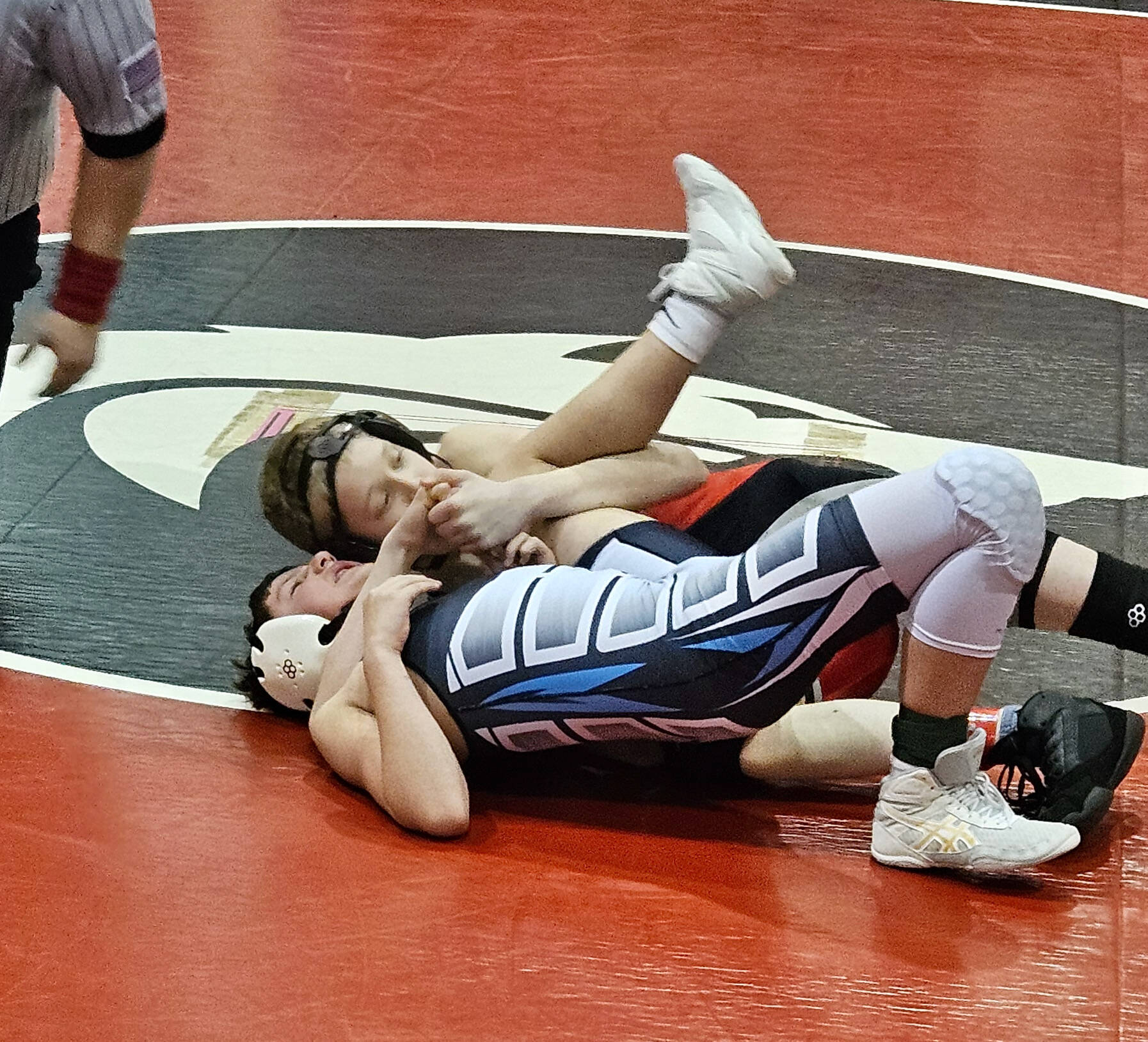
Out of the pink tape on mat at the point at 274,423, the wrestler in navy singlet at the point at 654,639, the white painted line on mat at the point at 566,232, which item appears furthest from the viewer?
the white painted line on mat at the point at 566,232

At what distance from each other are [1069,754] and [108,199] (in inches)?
65.3

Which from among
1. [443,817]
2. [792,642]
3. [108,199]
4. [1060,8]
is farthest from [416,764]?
[1060,8]

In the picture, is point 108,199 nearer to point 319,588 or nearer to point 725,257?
point 319,588

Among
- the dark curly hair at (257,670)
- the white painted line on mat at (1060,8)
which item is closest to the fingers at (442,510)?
the dark curly hair at (257,670)

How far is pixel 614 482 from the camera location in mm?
2859

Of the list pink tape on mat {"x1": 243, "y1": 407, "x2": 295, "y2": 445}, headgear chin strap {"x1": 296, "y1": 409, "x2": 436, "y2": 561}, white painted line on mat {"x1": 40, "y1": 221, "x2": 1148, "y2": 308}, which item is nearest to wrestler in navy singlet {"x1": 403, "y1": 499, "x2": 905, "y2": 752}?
headgear chin strap {"x1": 296, "y1": 409, "x2": 436, "y2": 561}

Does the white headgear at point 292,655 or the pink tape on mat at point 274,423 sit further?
the pink tape on mat at point 274,423

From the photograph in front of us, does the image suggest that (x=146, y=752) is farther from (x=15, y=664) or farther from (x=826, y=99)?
(x=826, y=99)

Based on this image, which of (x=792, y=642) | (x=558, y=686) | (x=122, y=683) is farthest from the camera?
(x=122, y=683)

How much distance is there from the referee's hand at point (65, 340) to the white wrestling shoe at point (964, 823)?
1386 millimetres

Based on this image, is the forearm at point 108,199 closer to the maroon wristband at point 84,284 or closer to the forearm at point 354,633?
the maroon wristband at point 84,284

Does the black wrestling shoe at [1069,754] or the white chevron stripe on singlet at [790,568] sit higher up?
the white chevron stripe on singlet at [790,568]

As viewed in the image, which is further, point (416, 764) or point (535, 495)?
point (535, 495)

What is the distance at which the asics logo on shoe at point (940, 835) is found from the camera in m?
2.31
